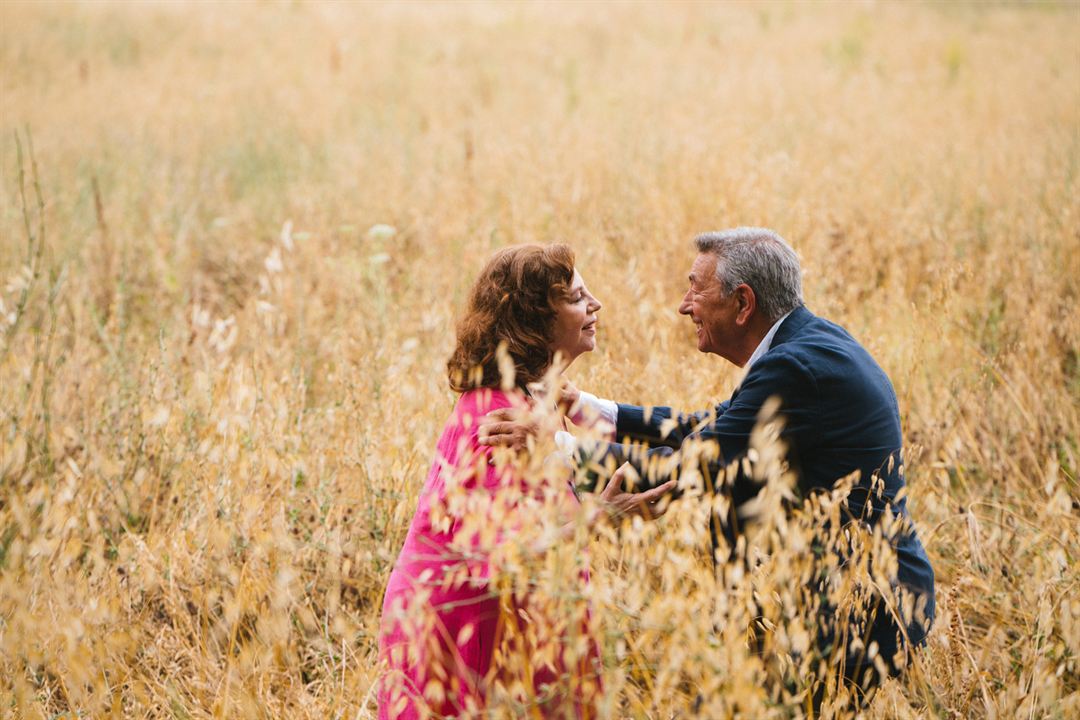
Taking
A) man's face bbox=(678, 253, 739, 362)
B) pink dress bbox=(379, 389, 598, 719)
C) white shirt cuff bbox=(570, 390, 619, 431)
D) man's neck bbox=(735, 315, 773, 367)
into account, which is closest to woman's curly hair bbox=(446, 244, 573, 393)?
pink dress bbox=(379, 389, 598, 719)

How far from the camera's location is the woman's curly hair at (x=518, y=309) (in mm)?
2291

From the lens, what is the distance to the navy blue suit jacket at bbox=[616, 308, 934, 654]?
2158mm

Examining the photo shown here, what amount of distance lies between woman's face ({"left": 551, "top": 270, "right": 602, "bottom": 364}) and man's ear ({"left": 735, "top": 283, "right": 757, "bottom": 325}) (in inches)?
16.3

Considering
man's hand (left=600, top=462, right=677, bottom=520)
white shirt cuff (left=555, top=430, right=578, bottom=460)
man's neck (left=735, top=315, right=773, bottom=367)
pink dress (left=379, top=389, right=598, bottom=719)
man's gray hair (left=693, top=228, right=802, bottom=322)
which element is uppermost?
man's gray hair (left=693, top=228, right=802, bottom=322)

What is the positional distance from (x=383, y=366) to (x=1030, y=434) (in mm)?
2689

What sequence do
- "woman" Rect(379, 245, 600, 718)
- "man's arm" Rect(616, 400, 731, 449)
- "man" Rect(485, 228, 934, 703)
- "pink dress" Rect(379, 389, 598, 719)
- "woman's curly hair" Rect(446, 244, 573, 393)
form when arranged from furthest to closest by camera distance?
"man's arm" Rect(616, 400, 731, 449), "woman's curly hair" Rect(446, 244, 573, 393), "man" Rect(485, 228, 934, 703), "pink dress" Rect(379, 389, 598, 719), "woman" Rect(379, 245, 600, 718)

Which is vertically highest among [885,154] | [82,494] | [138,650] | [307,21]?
[307,21]

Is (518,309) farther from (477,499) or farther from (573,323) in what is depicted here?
(477,499)

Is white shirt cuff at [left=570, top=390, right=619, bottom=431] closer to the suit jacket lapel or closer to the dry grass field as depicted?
the dry grass field

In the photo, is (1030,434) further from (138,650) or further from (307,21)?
(307,21)

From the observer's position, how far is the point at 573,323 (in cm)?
237

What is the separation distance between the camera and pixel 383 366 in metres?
3.62

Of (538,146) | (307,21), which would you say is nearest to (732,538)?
(538,146)

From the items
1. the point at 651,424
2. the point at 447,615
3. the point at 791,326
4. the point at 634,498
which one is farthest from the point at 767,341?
the point at 447,615
